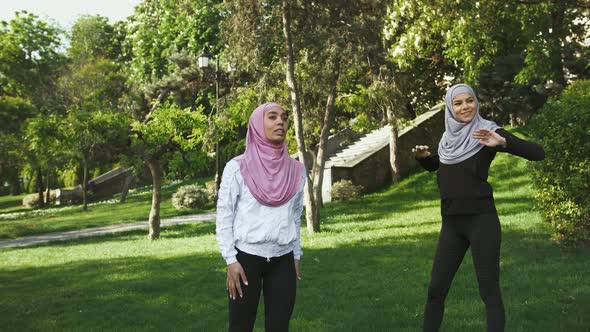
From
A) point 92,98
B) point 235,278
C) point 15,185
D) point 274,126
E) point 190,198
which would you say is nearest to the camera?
point 235,278

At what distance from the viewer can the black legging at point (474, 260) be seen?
175 inches

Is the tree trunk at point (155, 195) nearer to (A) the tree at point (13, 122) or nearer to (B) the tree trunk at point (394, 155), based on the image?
(B) the tree trunk at point (394, 155)

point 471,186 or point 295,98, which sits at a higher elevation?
point 295,98

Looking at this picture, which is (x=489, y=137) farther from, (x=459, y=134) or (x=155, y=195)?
(x=155, y=195)

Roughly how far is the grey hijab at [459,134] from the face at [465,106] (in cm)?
3

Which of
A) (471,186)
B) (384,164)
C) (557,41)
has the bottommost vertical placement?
(471,186)

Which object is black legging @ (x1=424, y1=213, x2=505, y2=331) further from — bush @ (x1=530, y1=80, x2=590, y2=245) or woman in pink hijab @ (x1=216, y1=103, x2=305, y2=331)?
bush @ (x1=530, y1=80, x2=590, y2=245)

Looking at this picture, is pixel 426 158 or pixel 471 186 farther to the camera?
pixel 426 158

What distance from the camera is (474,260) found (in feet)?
15.0

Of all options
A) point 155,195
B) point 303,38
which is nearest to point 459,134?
point 303,38

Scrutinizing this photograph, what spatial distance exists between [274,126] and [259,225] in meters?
0.67

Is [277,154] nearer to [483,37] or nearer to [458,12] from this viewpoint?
[458,12]

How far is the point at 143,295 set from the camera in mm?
8719

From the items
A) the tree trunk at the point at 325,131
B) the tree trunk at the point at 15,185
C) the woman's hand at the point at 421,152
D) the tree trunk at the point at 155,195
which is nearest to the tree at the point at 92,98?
the tree trunk at the point at 155,195
